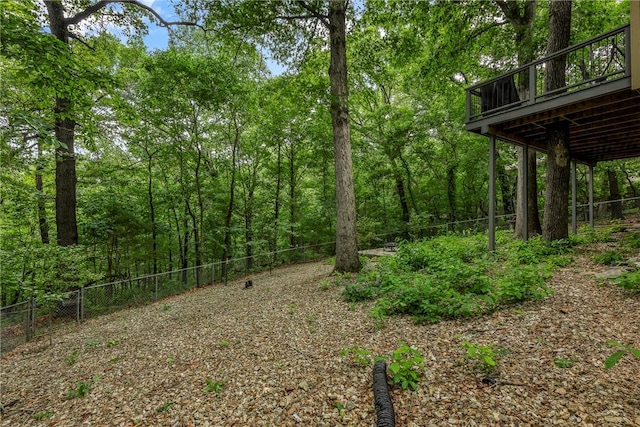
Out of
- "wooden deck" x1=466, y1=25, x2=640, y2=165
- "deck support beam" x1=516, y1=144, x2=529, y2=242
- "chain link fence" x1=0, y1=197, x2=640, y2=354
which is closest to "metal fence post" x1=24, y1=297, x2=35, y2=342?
"chain link fence" x1=0, y1=197, x2=640, y2=354

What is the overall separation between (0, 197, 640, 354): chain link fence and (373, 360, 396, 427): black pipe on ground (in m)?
5.89

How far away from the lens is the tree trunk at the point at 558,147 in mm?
5812

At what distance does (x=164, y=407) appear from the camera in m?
2.54

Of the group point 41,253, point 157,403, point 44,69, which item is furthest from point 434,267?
point 41,253

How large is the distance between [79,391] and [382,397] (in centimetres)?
328

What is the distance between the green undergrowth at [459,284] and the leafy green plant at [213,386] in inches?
77.7

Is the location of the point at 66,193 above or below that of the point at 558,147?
below

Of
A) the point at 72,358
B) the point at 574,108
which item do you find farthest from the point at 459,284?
the point at 72,358

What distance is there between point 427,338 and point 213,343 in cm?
280

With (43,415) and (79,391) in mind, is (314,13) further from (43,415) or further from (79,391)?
(43,415)

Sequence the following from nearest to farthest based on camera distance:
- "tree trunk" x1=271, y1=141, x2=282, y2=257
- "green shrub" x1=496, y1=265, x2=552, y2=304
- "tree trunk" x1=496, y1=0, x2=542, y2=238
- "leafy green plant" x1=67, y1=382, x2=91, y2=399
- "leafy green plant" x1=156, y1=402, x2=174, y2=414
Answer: "leafy green plant" x1=156, y1=402, x2=174, y2=414
"leafy green plant" x1=67, y1=382, x2=91, y2=399
"green shrub" x1=496, y1=265, x2=552, y2=304
"tree trunk" x1=496, y1=0, x2=542, y2=238
"tree trunk" x1=271, y1=141, x2=282, y2=257

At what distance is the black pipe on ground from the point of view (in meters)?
1.88

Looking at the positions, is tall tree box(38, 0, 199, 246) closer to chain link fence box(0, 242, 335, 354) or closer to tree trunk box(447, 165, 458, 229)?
chain link fence box(0, 242, 335, 354)

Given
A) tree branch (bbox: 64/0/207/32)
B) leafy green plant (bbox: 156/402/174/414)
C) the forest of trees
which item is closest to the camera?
leafy green plant (bbox: 156/402/174/414)
